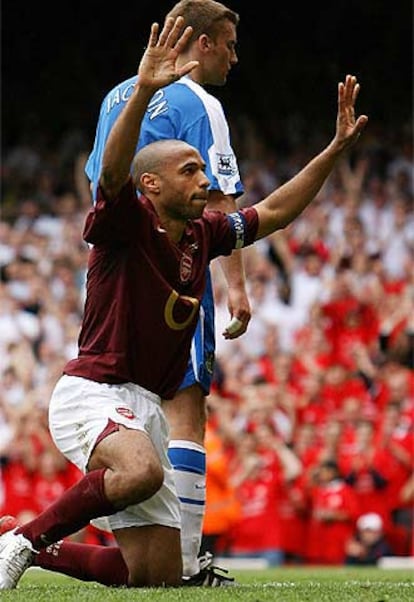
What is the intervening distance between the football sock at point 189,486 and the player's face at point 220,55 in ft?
A: 5.18

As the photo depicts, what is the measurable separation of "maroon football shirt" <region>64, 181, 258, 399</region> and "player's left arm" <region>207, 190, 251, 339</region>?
0.50 m

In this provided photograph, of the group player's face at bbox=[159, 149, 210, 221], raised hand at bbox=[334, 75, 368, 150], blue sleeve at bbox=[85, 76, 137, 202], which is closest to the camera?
player's face at bbox=[159, 149, 210, 221]

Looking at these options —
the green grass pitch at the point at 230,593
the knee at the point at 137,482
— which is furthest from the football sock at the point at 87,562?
the knee at the point at 137,482

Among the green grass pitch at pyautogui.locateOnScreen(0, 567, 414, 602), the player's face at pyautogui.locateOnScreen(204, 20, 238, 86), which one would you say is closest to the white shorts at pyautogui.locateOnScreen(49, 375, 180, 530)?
the green grass pitch at pyautogui.locateOnScreen(0, 567, 414, 602)

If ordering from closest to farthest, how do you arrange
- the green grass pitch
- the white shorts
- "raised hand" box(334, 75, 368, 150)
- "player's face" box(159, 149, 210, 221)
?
1. the green grass pitch
2. the white shorts
3. "player's face" box(159, 149, 210, 221)
4. "raised hand" box(334, 75, 368, 150)

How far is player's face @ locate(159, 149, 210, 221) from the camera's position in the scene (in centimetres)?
605

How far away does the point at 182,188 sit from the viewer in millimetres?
6051

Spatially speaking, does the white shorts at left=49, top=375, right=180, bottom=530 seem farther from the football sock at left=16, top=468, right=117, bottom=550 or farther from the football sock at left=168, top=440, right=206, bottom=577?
the football sock at left=168, top=440, right=206, bottom=577

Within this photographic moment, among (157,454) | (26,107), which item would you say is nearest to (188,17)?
(157,454)

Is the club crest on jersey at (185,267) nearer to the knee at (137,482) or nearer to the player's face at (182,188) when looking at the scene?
the player's face at (182,188)

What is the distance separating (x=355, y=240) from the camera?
15258 millimetres

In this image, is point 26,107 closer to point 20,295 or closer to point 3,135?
point 3,135

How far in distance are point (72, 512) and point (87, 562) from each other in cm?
52

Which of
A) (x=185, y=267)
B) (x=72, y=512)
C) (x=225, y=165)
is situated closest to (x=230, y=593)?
(x=72, y=512)
